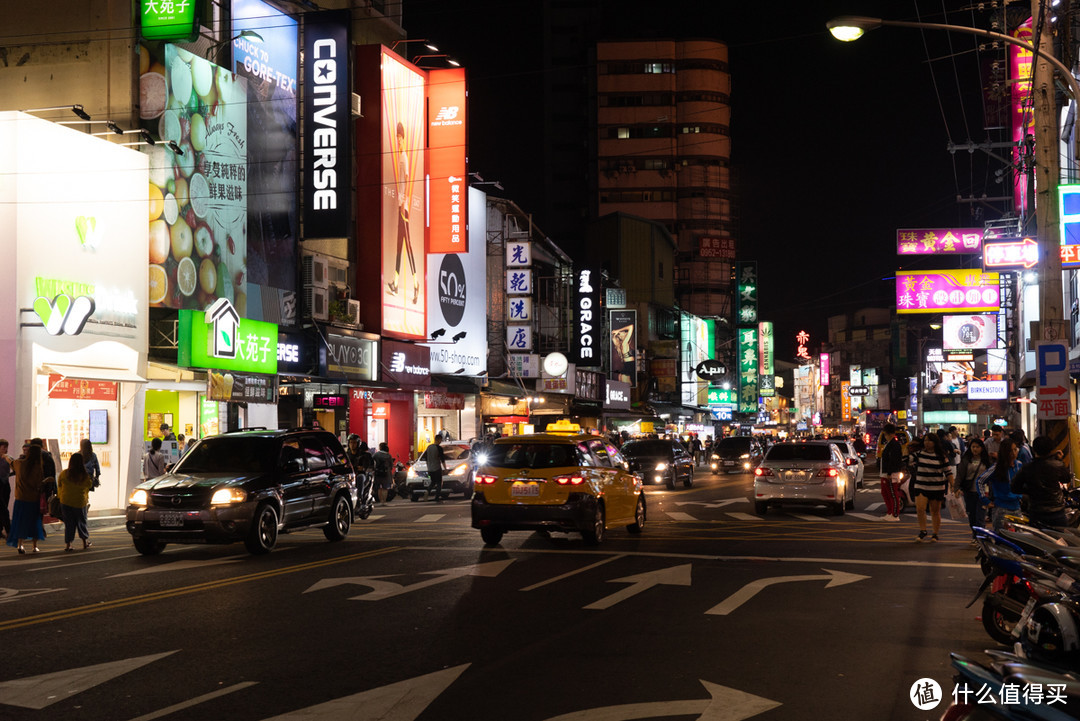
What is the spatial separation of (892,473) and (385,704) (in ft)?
60.4

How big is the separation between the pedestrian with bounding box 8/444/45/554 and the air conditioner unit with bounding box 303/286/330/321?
17.5 metres

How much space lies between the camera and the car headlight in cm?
1603

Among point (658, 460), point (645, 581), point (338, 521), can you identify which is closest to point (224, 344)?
point (338, 521)

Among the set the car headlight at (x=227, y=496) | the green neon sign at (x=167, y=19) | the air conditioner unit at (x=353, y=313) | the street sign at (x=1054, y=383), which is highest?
the green neon sign at (x=167, y=19)

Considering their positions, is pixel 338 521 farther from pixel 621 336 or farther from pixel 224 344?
pixel 621 336

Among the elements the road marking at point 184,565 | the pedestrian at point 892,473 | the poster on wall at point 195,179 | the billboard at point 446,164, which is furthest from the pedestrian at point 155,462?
the billboard at point 446,164

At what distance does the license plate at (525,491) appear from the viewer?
16.5 metres

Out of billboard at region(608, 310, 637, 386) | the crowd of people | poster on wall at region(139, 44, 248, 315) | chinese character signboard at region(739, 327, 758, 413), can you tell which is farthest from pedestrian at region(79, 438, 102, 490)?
chinese character signboard at region(739, 327, 758, 413)

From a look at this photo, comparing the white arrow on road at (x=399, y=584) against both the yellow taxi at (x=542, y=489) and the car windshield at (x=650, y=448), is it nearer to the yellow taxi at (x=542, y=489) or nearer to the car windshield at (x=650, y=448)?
the yellow taxi at (x=542, y=489)

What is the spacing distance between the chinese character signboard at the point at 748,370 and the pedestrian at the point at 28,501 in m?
88.8

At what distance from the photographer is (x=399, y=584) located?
42.0 ft

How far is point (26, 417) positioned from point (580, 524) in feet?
41.2

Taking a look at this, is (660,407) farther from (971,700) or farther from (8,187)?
(971,700)

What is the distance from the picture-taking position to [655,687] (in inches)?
298
